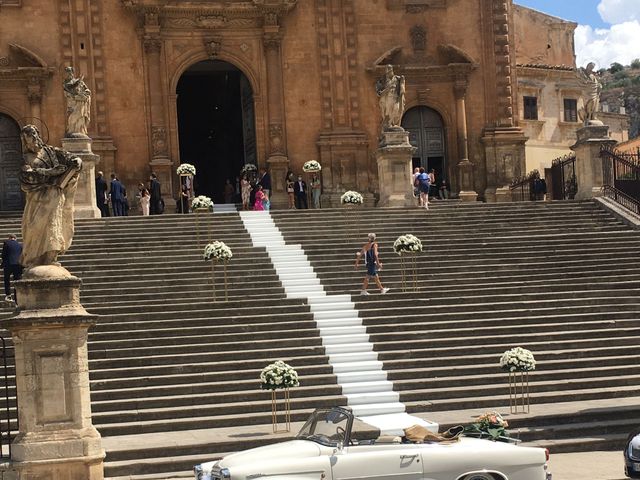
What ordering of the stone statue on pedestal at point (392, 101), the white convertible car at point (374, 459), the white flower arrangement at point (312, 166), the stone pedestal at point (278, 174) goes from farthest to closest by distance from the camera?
1. the stone pedestal at point (278, 174)
2. the white flower arrangement at point (312, 166)
3. the stone statue on pedestal at point (392, 101)
4. the white convertible car at point (374, 459)

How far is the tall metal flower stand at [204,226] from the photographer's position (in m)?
25.5

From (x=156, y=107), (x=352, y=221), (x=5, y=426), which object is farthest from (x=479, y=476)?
(x=156, y=107)

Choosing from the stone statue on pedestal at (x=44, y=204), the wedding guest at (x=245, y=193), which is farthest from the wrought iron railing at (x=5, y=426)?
the wedding guest at (x=245, y=193)

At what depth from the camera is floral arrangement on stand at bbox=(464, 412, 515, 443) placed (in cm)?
1310

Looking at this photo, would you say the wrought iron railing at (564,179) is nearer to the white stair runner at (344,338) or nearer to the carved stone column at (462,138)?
the carved stone column at (462,138)

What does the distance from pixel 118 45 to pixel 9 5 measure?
10.8 ft

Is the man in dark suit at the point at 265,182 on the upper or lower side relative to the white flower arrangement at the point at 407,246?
upper

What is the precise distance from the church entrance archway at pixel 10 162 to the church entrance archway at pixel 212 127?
280 inches

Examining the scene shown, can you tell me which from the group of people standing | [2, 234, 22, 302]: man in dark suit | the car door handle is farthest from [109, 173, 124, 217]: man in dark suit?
the car door handle

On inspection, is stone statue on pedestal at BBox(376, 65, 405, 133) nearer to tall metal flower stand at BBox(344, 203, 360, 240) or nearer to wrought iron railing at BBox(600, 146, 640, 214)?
tall metal flower stand at BBox(344, 203, 360, 240)

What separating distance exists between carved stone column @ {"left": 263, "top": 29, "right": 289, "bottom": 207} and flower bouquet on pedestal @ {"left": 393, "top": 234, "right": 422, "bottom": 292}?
1252cm

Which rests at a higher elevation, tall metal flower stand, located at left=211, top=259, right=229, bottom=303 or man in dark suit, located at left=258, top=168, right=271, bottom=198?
man in dark suit, located at left=258, top=168, right=271, bottom=198

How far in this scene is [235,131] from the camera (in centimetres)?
4338

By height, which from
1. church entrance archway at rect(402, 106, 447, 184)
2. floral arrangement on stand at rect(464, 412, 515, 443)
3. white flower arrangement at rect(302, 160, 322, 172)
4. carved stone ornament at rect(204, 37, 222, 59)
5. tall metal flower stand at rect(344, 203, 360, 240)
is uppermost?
carved stone ornament at rect(204, 37, 222, 59)
